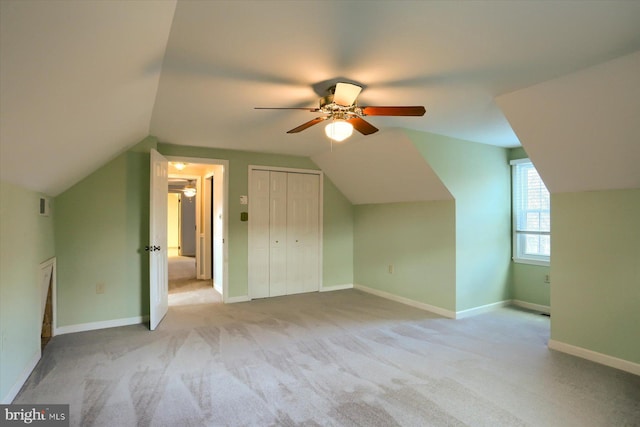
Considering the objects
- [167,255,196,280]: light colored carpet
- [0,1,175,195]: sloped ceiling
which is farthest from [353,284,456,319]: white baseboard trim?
[0,1,175,195]: sloped ceiling

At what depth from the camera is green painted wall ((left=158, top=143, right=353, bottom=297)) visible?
15.4 feet

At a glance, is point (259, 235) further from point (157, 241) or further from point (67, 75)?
point (67, 75)

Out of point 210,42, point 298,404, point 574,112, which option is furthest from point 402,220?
point 210,42

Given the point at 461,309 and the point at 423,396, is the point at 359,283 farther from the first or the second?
the point at 423,396

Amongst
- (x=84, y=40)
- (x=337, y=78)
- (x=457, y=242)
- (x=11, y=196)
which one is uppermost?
(x=337, y=78)

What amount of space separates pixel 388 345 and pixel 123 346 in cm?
260

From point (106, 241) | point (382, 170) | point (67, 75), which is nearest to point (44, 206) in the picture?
point (106, 241)

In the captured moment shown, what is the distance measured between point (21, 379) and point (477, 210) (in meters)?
4.89

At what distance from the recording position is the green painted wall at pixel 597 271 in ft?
8.70

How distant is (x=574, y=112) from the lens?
243 cm

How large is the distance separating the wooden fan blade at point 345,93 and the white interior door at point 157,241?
232cm

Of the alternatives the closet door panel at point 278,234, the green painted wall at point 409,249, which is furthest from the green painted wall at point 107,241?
the green painted wall at point 409,249
